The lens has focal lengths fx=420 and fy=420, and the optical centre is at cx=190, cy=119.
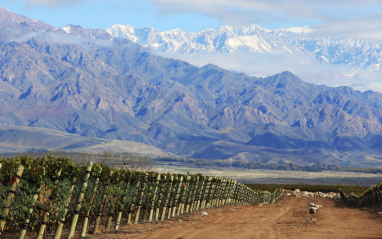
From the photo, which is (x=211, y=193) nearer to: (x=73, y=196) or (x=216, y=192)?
(x=216, y=192)

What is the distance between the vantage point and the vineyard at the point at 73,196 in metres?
15.4

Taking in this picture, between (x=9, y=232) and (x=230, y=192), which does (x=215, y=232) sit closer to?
(x=9, y=232)

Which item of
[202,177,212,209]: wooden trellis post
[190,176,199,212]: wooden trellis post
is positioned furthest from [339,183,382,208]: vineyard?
[190,176,199,212]: wooden trellis post

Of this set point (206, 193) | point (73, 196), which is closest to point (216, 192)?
point (206, 193)

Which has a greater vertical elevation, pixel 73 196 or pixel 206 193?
pixel 73 196

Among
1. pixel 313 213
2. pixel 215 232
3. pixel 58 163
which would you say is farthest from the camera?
Result: pixel 313 213

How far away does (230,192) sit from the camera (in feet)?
147

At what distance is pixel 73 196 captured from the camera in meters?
17.9

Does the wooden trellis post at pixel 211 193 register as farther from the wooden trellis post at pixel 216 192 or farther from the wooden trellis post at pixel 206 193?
the wooden trellis post at pixel 216 192

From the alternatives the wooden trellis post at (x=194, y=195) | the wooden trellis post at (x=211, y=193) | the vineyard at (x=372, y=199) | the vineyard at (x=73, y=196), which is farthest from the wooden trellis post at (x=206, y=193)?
the vineyard at (x=372, y=199)

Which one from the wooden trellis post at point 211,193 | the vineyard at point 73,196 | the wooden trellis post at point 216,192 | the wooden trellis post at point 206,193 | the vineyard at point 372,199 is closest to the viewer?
the vineyard at point 73,196

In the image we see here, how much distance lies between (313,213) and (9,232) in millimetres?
20600

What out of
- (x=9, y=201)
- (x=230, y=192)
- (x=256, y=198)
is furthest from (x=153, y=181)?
(x=256, y=198)

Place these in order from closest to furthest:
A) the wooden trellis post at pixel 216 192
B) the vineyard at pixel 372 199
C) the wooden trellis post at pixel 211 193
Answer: the wooden trellis post at pixel 211 193 → the wooden trellis post at pixel 216 192 → the vineyard at pixel 372 199
